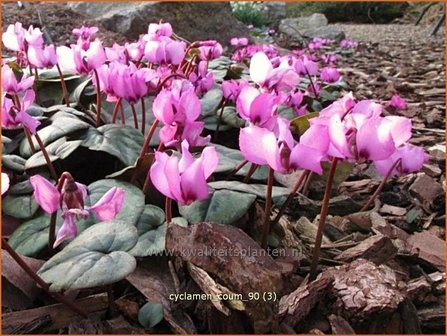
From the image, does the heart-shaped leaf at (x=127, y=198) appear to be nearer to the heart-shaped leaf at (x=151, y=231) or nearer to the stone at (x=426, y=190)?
the heart-shaped leaf at (x=151, y=231)

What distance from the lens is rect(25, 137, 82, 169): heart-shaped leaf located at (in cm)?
143

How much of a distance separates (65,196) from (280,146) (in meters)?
0.41

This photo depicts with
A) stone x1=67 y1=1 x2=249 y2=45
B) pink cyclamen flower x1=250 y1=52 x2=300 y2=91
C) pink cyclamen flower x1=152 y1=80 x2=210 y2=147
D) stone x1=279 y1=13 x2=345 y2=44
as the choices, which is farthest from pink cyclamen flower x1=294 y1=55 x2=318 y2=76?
stone x1=279 y1=13 x2=345 y2=44

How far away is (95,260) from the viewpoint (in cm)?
102

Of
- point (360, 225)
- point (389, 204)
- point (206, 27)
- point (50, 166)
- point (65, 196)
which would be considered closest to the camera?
point (65, 196)

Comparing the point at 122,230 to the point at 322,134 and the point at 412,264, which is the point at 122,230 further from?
the point at 412,264

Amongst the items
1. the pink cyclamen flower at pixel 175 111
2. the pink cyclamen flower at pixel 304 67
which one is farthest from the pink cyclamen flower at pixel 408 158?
the pink cyclamen flower at pixel 304 67

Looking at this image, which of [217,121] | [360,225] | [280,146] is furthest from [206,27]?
[280,146]

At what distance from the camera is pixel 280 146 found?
109cm

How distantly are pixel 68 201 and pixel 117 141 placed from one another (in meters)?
0.55

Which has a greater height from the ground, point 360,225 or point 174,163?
point 174,163

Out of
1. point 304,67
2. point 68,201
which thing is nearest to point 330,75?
point 304,67

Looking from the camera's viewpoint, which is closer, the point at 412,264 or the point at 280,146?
the point at 280,146

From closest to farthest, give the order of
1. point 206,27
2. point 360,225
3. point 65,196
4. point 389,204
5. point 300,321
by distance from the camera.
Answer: point 65,196
point 300,321
point 360,225
point 389,204
point 206,27
